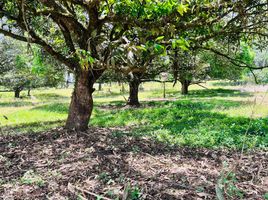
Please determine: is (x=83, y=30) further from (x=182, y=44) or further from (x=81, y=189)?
(x=81, y=189)

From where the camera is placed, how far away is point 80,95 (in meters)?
8.43

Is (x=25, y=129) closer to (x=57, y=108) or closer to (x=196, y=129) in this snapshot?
(x=196, y=129)

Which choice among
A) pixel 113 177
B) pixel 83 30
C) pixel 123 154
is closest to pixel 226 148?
pixel 123 154

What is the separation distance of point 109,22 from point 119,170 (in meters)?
3.86

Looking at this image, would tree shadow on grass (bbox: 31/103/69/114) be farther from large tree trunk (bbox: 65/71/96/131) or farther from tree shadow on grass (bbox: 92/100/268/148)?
large tree trunk (bbox: 65/71/96/131)

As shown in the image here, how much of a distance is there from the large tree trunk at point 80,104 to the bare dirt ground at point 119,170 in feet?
3.57

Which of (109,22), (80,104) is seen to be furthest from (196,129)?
(109,22)

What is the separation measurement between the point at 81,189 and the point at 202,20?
16.1 feet

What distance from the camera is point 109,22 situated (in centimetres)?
740

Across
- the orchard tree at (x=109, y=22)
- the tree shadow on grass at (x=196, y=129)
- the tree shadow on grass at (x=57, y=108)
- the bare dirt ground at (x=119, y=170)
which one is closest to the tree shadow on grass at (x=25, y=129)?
the tree shadow on grass at (x=196, y=129)

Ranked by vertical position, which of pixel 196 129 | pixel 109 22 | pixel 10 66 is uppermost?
pixel 10 66

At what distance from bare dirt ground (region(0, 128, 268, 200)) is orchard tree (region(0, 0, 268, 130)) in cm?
169

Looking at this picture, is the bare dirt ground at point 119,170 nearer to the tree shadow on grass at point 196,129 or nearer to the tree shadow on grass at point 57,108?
the tree shadow on grass at point 196,129

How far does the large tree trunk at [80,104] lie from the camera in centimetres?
839
